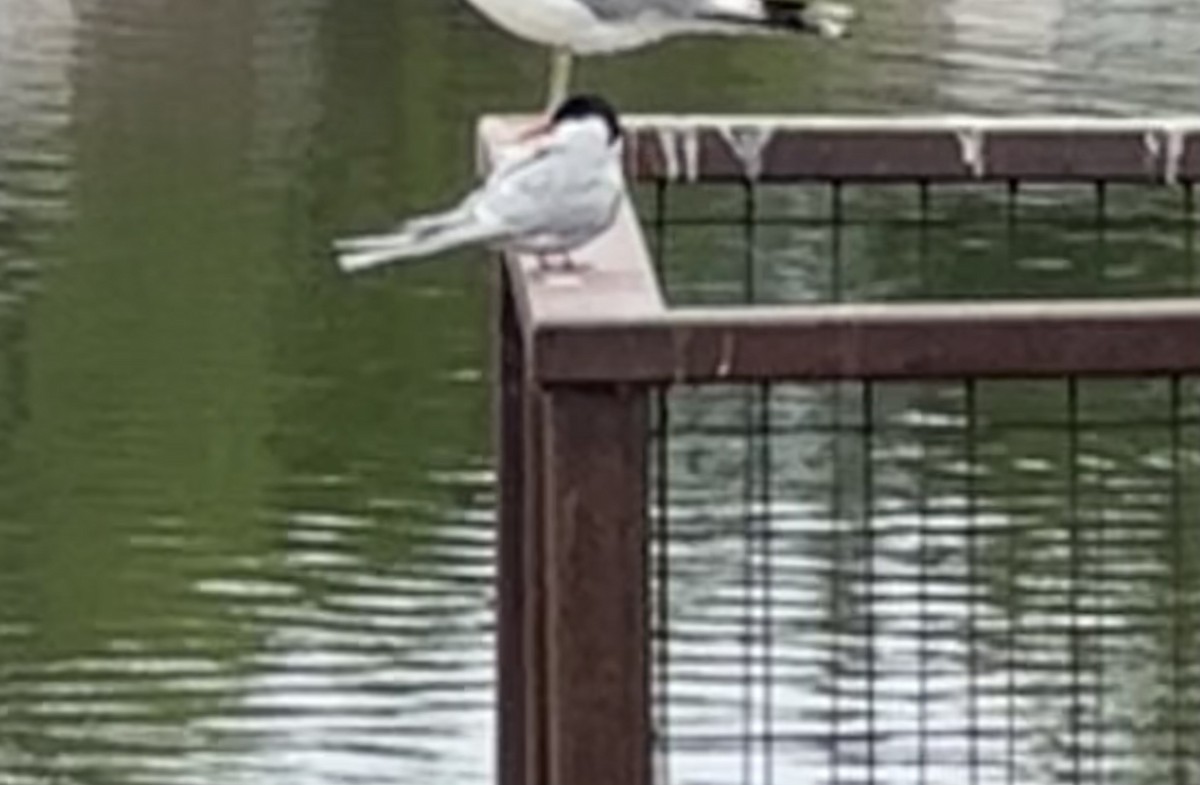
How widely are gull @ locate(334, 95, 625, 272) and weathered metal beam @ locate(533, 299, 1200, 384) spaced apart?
536 mm

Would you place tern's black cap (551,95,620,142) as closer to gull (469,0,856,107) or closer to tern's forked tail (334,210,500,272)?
tern's forked tail (334,210,500,272)

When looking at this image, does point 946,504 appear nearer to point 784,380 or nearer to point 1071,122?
point 1071,122

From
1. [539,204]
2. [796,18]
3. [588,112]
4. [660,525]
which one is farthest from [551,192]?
[796,18]

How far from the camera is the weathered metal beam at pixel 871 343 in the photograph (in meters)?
2.74

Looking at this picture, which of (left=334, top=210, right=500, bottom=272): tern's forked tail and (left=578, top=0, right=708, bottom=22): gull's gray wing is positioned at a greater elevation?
(left=578, top=0, right=708, bottom=22): gull's gray wing

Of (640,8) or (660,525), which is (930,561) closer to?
(640,8)

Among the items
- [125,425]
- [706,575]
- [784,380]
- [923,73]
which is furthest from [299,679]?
[923,73]

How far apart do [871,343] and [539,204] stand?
2.40ft

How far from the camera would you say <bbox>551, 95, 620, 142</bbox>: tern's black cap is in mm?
3639

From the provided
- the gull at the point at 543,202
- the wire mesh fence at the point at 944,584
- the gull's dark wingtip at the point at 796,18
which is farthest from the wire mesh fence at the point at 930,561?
the gull at the point at 543,202

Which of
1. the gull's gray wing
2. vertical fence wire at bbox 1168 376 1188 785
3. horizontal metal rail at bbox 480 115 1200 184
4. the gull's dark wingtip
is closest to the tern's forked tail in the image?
horizontal metal rail at bbox 480 115 1200 184

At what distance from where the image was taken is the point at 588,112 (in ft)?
12.0

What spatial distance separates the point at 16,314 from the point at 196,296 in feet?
2.35

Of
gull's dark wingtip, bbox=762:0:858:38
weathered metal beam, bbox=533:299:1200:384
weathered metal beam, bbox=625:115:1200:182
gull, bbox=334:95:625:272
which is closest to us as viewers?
weathered metal beam, bbox=533:299:1200:384
